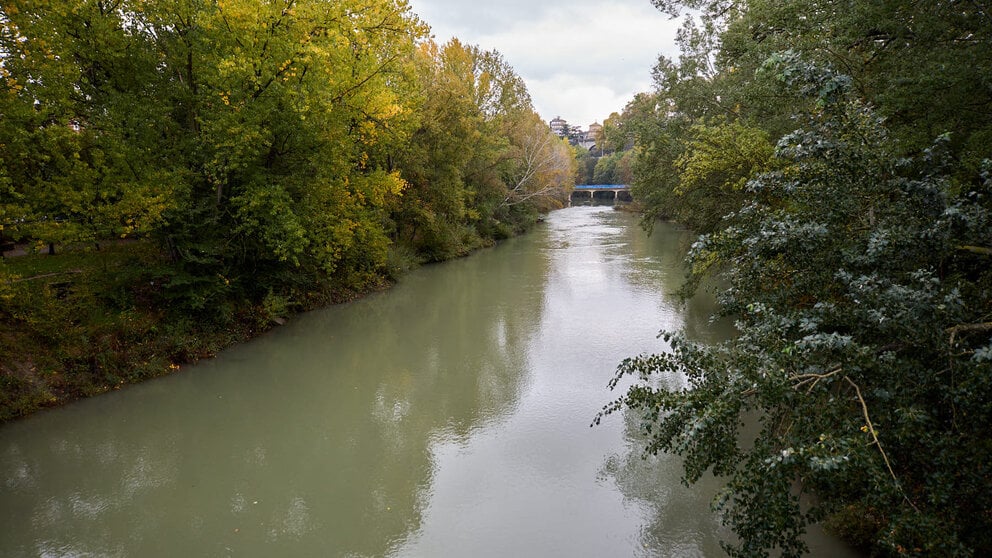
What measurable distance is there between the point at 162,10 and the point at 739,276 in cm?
1185

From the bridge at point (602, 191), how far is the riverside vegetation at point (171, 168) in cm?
5314

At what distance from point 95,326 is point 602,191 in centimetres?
7099

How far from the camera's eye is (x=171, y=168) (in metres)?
10.9

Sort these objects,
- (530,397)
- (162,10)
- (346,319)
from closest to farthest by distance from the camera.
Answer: (530,397)
(162,10)
(346,319)

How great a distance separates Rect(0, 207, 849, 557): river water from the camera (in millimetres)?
6039

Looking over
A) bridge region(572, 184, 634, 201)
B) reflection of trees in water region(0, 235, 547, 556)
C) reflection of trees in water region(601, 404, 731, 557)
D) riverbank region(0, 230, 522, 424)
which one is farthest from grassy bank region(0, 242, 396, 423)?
bridge region(572, 184, 634, 201)

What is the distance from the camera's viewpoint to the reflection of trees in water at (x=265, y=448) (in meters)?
6.13

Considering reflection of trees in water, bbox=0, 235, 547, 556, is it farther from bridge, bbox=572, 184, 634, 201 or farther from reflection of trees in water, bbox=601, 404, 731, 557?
bridge, bbox=572, 184, 634, 201

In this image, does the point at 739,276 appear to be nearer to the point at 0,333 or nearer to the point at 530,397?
the point at 530,397

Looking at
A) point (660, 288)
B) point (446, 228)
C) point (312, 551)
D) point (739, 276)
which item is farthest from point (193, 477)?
point (446, 228)

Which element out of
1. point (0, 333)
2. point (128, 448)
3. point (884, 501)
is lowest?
point (128, 448)

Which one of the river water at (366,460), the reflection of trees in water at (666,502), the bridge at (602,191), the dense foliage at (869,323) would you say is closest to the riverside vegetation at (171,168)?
the river water at (366,460)

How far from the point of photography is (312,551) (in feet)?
19.1

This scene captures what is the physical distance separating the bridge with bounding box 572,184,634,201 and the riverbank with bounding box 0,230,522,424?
185 ft
